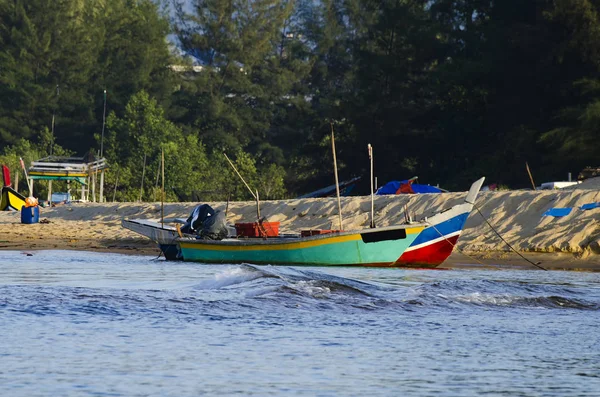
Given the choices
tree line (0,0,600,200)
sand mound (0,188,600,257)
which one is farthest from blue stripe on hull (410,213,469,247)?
tree line (0,0,600,200)

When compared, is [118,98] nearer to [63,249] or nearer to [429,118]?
[429,118]

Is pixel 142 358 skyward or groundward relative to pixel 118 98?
groundward

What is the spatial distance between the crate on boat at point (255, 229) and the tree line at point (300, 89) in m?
9.66

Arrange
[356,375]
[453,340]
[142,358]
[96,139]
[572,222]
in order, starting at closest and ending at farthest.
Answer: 1. [356,375]
2. [142,358]
3. [453,340]
4. [572,222]
5. [96,139]

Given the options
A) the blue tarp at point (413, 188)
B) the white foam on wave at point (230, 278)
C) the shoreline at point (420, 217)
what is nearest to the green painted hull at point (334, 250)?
the shoreline at point (420, 217)

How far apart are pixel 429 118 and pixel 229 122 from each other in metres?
30.3

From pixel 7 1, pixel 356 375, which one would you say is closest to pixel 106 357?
pixel 356 375

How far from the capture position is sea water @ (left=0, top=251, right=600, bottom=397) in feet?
33.9

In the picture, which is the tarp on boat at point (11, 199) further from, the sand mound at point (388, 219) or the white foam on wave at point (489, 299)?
the white foam on wave at point (489, 299)

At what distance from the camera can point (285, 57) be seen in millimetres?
90062

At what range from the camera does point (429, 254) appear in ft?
81.3

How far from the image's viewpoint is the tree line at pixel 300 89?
46562 millimetres

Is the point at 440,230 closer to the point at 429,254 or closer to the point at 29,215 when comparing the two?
the point at 429,254

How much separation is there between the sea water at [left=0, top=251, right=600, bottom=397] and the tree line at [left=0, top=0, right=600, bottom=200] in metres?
17.4
